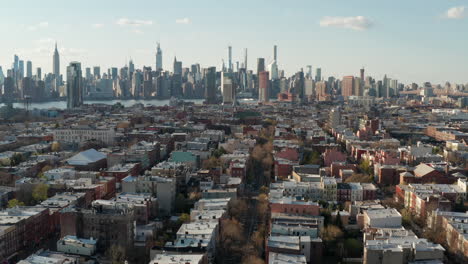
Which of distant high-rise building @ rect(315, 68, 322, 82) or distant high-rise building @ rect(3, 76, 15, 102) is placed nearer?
distant high-rise building @ rect(3, 76, 15, 102)

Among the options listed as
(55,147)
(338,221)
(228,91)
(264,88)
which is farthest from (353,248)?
(264,88)

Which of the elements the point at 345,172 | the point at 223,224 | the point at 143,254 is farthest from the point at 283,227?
the point at 345,172

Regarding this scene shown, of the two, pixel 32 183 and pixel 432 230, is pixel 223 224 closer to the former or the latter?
pixel 432 230

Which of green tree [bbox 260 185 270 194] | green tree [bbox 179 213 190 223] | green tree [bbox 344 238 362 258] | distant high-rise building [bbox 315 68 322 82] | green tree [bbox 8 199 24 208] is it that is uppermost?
distant high-rise building [bbox 315 68 322 82]

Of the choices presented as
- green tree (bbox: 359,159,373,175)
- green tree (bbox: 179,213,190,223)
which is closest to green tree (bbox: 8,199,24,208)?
green tree (bbox: 179,213,190,223)

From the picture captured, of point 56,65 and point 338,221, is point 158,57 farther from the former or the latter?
point 338,221

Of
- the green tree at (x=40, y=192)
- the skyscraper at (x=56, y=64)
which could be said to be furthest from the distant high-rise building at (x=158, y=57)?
the green tree at (x=40, y=192)

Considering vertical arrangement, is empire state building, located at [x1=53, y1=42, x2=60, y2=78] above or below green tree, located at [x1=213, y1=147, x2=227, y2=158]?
above

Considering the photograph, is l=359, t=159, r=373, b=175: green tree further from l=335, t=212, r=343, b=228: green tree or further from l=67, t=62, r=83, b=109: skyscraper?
l=67, t=62, r=83, b=109: skyscraper
